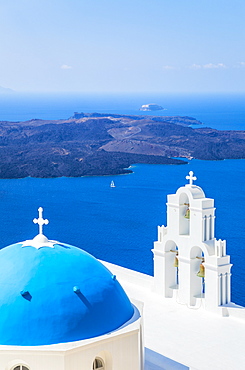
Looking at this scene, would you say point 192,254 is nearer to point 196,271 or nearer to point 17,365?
point 196,271

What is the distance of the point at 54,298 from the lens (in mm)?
9375

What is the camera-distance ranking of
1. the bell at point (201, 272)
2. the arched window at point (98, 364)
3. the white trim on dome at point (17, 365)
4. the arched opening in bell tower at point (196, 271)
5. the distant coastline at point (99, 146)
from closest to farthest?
1. the white trim on dome at point (17, 365)
2. the arched window at point (98, 364)
3. the bell at point (201, 272)
4. the arched opening in bell tower at point (196, 271)
5. the distant coastline at point (99, 146)

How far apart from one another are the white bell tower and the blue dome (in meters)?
3.41

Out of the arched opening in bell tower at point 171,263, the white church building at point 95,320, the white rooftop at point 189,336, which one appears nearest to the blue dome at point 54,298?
the white church building at point 95,320

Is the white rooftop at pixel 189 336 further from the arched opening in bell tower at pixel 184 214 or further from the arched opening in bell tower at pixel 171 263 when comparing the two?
the arched opening in bell tower at pixel 184 214

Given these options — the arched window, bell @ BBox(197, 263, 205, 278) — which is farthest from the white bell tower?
the arched window

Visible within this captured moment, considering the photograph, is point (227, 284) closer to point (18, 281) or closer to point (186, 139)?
point (18, 281)

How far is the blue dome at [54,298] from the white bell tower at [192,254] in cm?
341

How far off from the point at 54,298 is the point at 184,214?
192 inches

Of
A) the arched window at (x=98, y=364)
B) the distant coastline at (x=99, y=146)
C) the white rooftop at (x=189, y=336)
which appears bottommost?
the distant coastline at (x=99, y=146)

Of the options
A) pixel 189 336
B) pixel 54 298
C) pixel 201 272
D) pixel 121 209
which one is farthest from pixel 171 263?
pixel 121 209

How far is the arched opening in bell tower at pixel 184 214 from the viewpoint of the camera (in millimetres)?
13602

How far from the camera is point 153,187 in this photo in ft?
201

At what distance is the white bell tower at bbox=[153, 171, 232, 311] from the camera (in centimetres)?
1315
